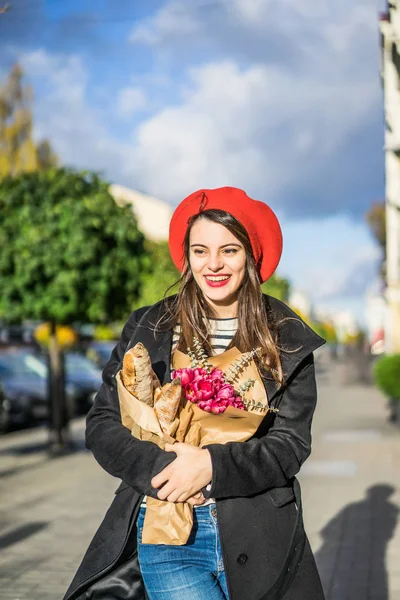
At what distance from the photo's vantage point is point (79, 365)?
22047mm

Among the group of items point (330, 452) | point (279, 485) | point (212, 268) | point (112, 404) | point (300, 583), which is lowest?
point (330, 452)

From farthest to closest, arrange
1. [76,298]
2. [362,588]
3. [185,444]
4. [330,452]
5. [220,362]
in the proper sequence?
[76,298] < [330,452] < [362,588] < [220,362] < [185,444]

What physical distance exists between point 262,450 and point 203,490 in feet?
0.61

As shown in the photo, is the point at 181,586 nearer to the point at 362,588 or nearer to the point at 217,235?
the point at 217,235

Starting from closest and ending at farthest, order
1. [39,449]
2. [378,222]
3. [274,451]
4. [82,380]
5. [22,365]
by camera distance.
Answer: [274,451] < [39,449] < [22,365] < [82,380] < [378,222]

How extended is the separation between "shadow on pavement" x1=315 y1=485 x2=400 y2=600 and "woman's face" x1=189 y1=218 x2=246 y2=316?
3387 millimetres

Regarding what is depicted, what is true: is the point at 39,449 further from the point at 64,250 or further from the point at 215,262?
the point at 215,262

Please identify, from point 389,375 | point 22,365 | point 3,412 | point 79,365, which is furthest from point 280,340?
point 79,365

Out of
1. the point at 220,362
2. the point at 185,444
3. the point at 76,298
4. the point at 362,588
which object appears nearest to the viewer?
the point at 185,444

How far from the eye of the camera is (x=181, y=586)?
2439 mm

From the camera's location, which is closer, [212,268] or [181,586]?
[181,586]

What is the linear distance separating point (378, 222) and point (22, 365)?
106 feet

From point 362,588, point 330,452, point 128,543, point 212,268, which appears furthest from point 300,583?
point 330,452

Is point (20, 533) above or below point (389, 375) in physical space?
below
